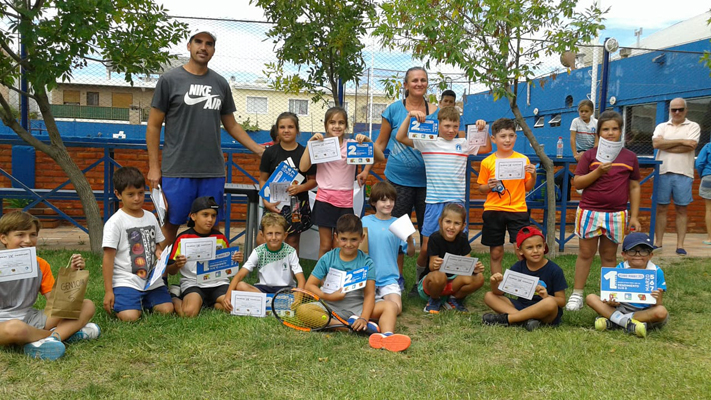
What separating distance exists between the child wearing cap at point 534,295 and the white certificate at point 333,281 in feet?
3.44

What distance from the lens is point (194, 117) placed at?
414cm

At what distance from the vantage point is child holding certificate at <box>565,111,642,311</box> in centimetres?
430

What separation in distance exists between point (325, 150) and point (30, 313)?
228 cm

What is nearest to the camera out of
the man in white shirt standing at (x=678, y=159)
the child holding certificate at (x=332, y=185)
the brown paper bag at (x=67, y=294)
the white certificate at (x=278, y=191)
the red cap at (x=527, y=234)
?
the brown paper bag at (x=67, y=294)

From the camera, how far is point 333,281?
3.84m

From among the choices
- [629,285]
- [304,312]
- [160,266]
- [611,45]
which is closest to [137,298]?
[160,266]

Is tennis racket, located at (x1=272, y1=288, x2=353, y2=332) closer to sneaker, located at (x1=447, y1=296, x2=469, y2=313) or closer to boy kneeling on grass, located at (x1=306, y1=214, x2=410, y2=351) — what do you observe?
Answer: boy kneeling on grass, located at (x1=306, y1=214, x2=410, y2=351)

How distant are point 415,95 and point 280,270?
1809 millimetres

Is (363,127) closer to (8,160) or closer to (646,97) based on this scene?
(646,97)

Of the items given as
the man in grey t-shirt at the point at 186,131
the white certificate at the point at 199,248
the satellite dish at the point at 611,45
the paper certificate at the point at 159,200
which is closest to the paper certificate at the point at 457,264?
the white certificate at the point at 199,248

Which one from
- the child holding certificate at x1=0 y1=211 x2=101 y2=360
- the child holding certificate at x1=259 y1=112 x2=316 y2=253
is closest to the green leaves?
the child holding certificate at x1=259 y1=112 x2=316 y2=253

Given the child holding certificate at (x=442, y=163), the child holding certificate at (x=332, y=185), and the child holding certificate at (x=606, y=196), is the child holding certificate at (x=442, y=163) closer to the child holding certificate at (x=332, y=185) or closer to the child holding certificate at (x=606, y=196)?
the child holding certificate at (x=332, y=185)

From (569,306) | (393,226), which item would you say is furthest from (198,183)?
(569,306)

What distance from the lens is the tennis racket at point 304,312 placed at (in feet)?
11.8
